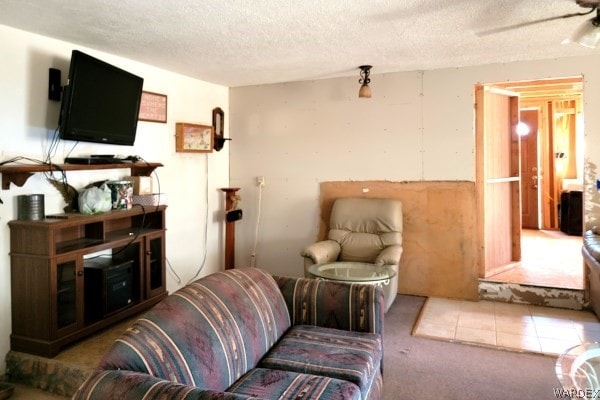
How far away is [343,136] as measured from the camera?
4.50 m

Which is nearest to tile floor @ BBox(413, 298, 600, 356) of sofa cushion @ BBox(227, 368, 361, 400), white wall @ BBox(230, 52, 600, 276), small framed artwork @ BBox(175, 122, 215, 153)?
white wall @ BBox(230, 52, 600, 276)

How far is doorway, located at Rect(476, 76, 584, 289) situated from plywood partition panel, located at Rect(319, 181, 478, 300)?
28 cm

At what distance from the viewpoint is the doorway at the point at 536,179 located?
4254 millimetres

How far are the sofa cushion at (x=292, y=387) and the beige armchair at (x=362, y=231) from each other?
6.55 feet

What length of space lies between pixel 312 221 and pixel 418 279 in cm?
128

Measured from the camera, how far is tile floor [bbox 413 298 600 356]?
120 inches

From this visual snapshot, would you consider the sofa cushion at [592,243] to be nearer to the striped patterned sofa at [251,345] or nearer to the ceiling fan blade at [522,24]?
the ceiling fan blade at [522,24]

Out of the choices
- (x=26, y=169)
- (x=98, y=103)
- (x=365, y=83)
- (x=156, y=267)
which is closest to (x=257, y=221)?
(x=156, y=267)

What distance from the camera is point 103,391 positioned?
1229mm

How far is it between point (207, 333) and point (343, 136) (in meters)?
3.16

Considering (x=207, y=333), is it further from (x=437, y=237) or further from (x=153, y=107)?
(x=437, y=237)

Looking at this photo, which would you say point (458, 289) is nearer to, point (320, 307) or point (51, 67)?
point (320, 307)

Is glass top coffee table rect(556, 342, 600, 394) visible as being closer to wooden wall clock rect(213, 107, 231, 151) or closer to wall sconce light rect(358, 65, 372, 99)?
wall sconce light rect(358, 65, 372, 99)

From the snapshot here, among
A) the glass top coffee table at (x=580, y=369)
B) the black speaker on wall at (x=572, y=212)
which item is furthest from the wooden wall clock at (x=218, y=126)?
the black speaker on wall at (x=572, y=212)
